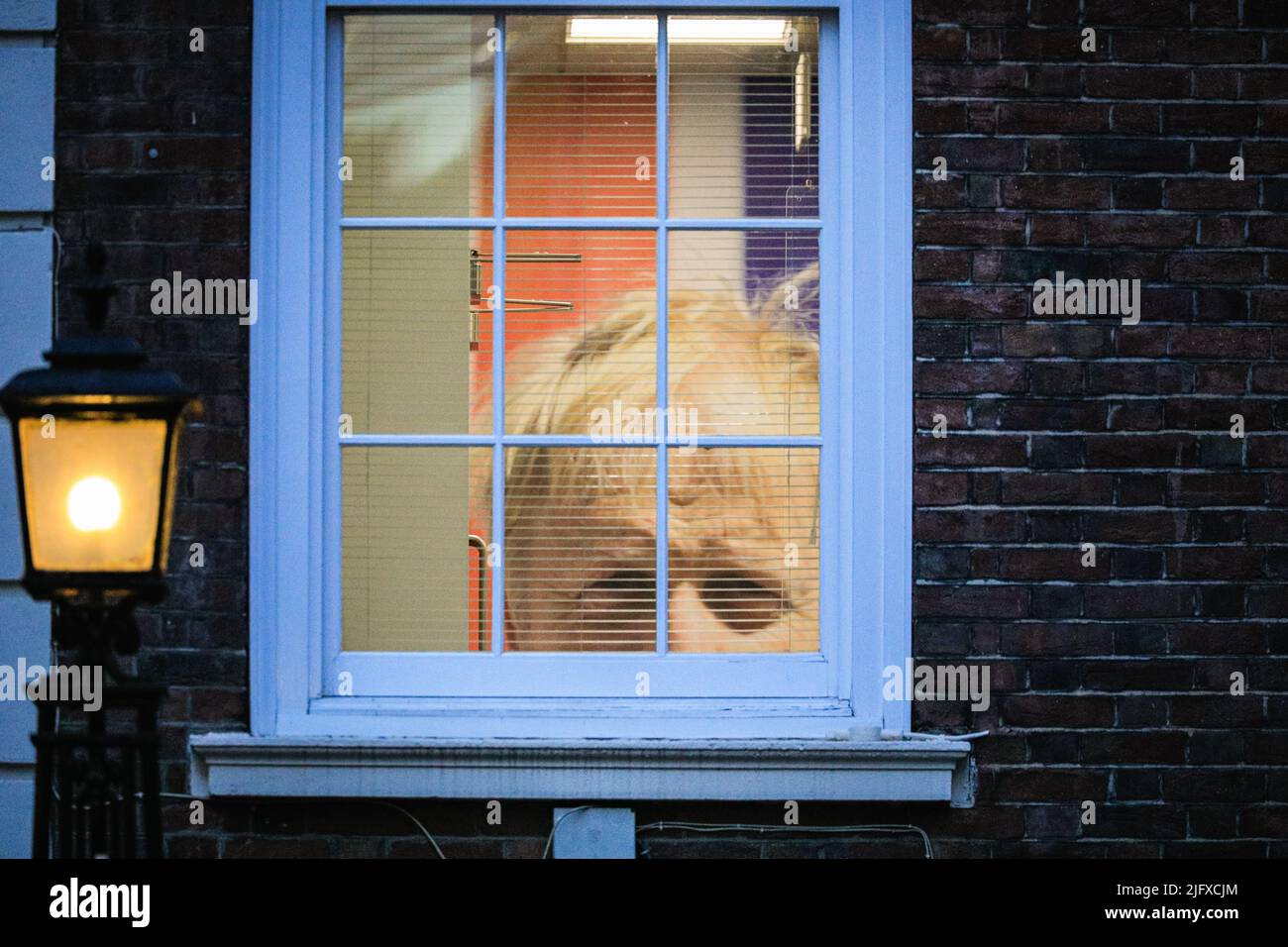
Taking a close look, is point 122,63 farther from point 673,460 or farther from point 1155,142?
point 1155,142

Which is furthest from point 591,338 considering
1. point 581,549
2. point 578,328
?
point 581,549

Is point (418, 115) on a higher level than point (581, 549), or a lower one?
higher

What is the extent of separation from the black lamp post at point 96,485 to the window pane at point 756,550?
136 centimetres

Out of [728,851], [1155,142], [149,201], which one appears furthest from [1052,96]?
[149,201]

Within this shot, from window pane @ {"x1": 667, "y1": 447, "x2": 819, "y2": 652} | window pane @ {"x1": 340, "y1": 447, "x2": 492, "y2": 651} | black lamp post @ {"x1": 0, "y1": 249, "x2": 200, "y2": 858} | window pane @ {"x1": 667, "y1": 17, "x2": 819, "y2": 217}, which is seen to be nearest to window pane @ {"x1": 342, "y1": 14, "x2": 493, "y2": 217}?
window pane @ {"x1": 667, "y1": 17, "x2": 819, "y2": 217}

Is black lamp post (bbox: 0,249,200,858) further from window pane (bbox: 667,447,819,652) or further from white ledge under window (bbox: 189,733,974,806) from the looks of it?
window pane (bbox: 667,447,819,652)

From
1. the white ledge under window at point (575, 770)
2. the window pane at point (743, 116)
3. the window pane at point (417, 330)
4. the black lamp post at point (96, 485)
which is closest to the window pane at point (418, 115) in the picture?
the window pane at point (417, 330)

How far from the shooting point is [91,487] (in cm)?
211

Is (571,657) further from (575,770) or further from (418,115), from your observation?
(418,115)

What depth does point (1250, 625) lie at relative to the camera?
302 cm

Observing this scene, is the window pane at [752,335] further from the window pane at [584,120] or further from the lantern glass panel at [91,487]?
the lantern glass panel at [91,487]

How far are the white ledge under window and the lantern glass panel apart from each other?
98 cm

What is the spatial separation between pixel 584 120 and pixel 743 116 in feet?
1.36
